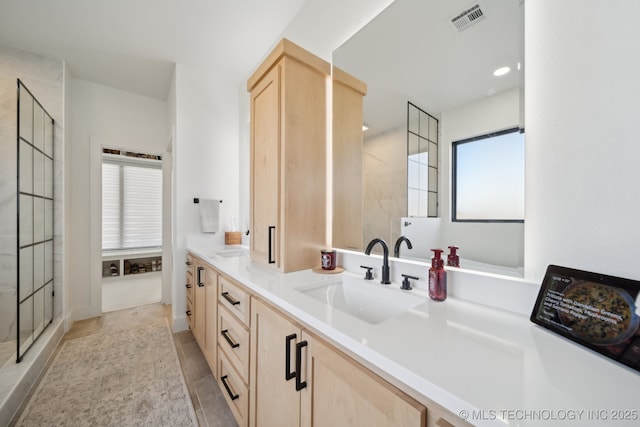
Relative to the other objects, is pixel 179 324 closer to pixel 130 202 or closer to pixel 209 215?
pixel 209 215

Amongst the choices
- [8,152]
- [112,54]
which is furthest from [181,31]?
[8,152]

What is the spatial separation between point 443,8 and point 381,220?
0.97 meters

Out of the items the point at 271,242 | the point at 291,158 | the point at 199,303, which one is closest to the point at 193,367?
the point at 199,303

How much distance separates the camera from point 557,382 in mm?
470

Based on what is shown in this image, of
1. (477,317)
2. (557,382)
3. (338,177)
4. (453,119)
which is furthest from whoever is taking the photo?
(338,177)

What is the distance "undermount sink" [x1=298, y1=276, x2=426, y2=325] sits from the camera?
1018mm

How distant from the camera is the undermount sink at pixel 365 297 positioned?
1018 mm

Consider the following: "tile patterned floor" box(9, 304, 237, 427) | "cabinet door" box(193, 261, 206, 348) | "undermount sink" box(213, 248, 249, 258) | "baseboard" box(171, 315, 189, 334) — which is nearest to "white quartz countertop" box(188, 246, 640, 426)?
"tile patterned floor" box(9, 304, 237, 427)

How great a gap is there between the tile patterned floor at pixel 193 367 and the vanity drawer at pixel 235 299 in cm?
65

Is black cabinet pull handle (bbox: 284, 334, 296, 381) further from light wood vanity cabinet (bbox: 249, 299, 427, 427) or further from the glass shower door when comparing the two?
the glass shower door

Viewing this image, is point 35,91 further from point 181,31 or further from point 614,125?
point 614,125

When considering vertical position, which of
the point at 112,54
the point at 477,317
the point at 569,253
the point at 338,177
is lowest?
the point at 477,317

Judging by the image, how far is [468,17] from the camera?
0.97 meters

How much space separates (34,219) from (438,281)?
10.5ft
